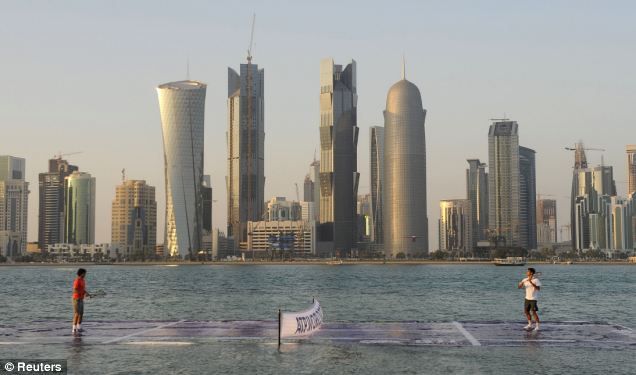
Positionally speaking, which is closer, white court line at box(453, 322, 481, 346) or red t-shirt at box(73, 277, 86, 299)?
white court line at box(453, 322, 481, 346)

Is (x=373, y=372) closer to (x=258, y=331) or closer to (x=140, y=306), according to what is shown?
(x=258, y=331)

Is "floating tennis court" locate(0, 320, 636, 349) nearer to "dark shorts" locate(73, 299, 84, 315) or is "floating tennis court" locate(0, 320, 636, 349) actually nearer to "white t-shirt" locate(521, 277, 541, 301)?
"dark shorts" locate(73, 299, 84, 315)

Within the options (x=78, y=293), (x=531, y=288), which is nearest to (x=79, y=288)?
(x=78, y=293)

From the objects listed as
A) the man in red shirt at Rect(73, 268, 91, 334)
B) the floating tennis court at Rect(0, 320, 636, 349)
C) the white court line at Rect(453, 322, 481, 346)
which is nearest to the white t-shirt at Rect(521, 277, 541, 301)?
the floating tennis court at Rect(0, 320, 636, 349)

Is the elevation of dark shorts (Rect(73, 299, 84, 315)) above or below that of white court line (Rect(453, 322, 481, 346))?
above

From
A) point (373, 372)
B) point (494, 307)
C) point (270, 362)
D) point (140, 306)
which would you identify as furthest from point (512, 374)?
point (140, 306)

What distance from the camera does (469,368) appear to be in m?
24.3
